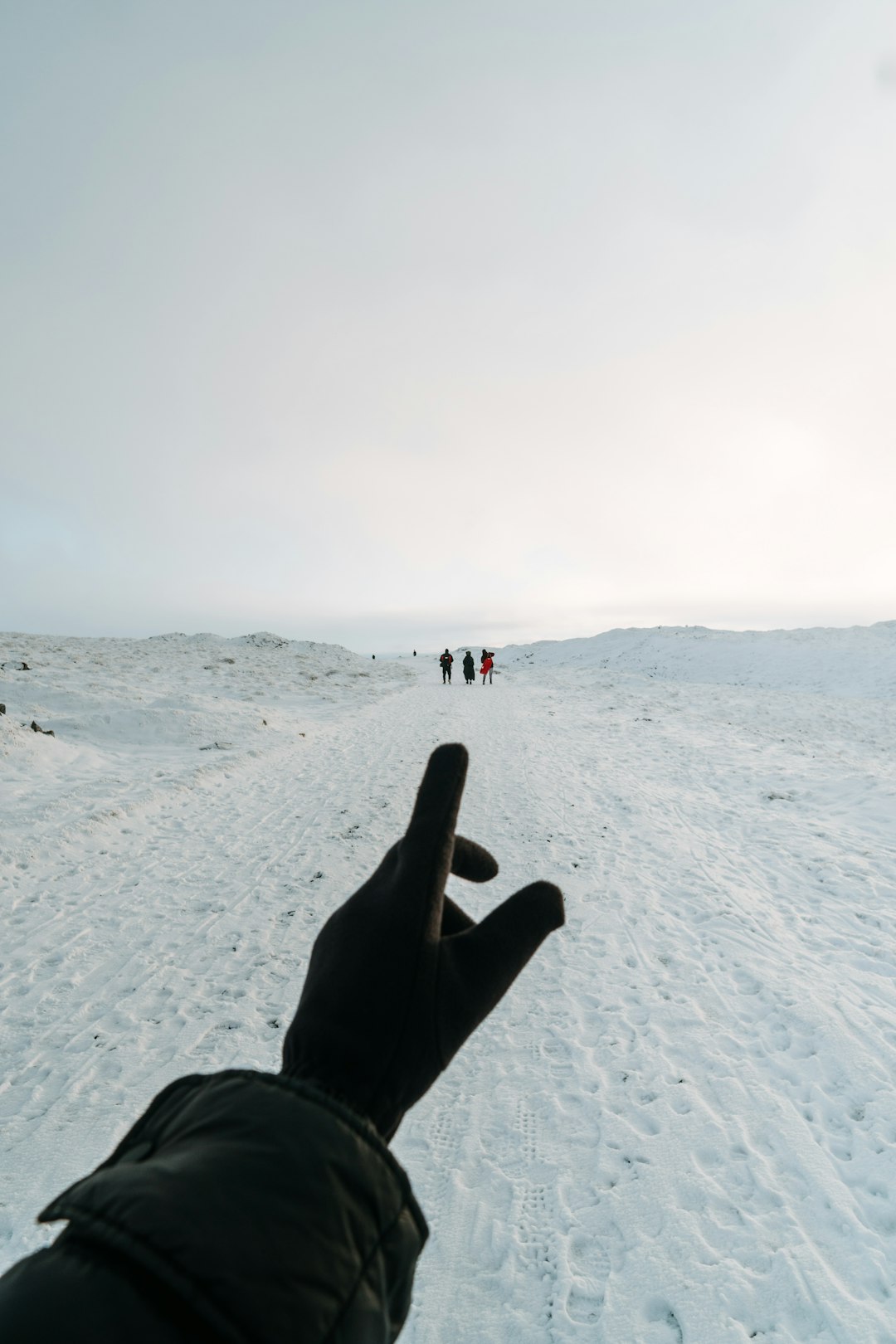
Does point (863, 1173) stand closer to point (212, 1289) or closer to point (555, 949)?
point (555, 949)

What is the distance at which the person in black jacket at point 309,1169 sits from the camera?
2.96 feet

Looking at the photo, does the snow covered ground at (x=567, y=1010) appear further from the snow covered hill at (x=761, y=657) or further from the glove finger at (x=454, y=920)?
the snow covered hill at (x=761, y=657)

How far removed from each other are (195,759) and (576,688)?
68.0 feet

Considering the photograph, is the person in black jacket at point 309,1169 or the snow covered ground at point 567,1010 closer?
the person in black jacket at point 309,1169

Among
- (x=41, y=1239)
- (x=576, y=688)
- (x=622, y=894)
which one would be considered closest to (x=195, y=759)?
(x=622, y=894)

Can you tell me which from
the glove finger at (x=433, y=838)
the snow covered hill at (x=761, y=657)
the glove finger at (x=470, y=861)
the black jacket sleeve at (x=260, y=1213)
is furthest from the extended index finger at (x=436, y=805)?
the snow covered hill at (x=761, y=657)

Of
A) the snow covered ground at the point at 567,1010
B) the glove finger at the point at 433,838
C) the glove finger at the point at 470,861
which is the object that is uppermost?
the glove finger at the point at 433,838

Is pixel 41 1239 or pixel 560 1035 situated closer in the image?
pixel 41 1239

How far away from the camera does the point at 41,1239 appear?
2.62 m

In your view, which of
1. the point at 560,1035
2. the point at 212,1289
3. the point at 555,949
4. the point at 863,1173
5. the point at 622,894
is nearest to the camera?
the point at 212,1289

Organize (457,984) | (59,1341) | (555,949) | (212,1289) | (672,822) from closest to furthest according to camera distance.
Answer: (59,1341) → (212,1289) → (457,984) → (555,949) → (672,822)

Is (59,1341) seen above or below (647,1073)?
above

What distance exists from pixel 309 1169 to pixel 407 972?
0.59 m

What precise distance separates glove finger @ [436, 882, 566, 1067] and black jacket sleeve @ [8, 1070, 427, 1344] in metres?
0.51
